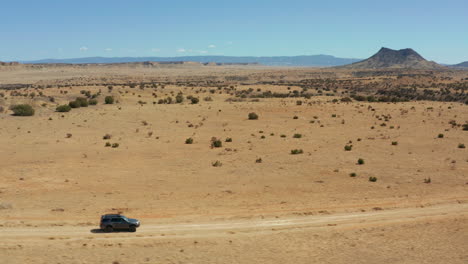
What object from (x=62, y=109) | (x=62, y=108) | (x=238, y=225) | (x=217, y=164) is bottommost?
(x=238, y=225)

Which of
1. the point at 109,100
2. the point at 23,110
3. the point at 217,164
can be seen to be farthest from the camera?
the point at 109,100

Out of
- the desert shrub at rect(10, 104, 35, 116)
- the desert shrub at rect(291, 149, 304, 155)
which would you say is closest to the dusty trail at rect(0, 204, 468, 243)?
the desert shrub at rect(291, 149, 304, 155)

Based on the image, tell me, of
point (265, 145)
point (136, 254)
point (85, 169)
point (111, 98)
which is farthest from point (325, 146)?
point (111, 98)

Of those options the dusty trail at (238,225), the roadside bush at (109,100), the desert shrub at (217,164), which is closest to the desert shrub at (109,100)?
the roadside bush at (109,100)

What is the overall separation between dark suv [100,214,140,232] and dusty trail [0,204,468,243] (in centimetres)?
30

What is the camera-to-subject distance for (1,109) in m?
65.6

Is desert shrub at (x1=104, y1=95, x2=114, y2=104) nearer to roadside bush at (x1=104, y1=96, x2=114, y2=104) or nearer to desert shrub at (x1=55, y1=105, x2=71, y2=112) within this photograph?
roadside bush at (x1=104, y1=96, x2=114, y2=104)

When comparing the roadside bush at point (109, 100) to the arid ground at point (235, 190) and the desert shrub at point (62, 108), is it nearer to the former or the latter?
the desert shrub at point (62, 108)

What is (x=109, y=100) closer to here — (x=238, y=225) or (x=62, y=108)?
(x=62, y=108)

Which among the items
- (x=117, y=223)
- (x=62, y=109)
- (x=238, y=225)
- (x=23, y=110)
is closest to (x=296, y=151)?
(x=238, y=225)

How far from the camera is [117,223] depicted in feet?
70.1

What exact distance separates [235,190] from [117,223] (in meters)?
9.81

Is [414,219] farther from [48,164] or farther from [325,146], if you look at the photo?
[48,164]

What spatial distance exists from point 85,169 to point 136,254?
17280 mm
